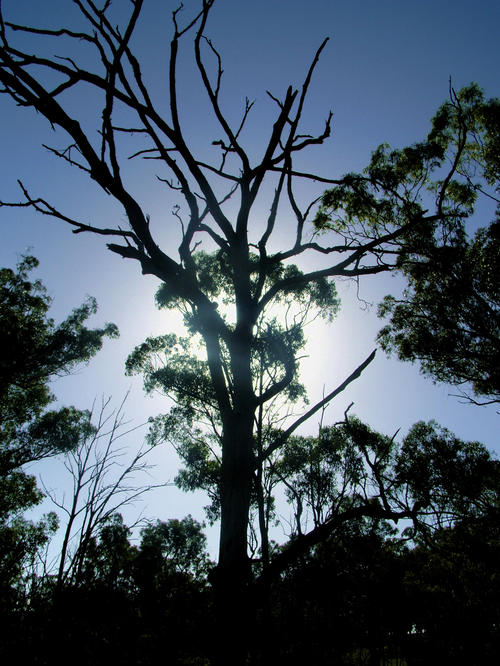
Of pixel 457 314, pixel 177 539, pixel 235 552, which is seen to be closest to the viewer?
pixel 235 552

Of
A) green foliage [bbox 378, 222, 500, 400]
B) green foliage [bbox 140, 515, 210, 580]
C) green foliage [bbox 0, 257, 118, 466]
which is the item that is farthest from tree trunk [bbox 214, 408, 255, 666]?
green foliage [bbox 140, 515, 210, 580]

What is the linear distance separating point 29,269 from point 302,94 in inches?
713

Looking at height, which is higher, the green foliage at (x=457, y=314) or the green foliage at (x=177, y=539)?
the green foliage at (x=457, y=314)

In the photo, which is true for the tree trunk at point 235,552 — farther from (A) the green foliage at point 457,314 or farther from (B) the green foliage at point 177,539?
(B) the green foliage at point 177,539

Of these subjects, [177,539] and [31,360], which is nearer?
[31,360]

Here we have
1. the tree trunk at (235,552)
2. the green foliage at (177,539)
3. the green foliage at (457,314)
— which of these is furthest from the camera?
the green foliage at (177,539)

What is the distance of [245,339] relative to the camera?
3.57 m

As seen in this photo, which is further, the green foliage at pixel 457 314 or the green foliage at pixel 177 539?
the green foliage at pixel 177 539

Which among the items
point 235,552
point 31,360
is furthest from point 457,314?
point 31,360

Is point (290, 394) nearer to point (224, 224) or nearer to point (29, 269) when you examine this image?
point (224, 224)

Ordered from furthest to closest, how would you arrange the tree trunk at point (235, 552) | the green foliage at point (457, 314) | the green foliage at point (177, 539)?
the green foliage at point (177, 539) < the green foliage at point (457, 314) < the tree trunk at point (235, 552)

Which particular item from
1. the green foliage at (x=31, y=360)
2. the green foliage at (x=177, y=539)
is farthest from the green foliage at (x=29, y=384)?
the green foliage at (x=177, y=539)

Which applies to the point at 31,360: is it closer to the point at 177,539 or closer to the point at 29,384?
the point at 29,384

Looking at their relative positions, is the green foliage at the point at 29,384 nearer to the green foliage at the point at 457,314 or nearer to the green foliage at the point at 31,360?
the green foliage at the point at 31,360
